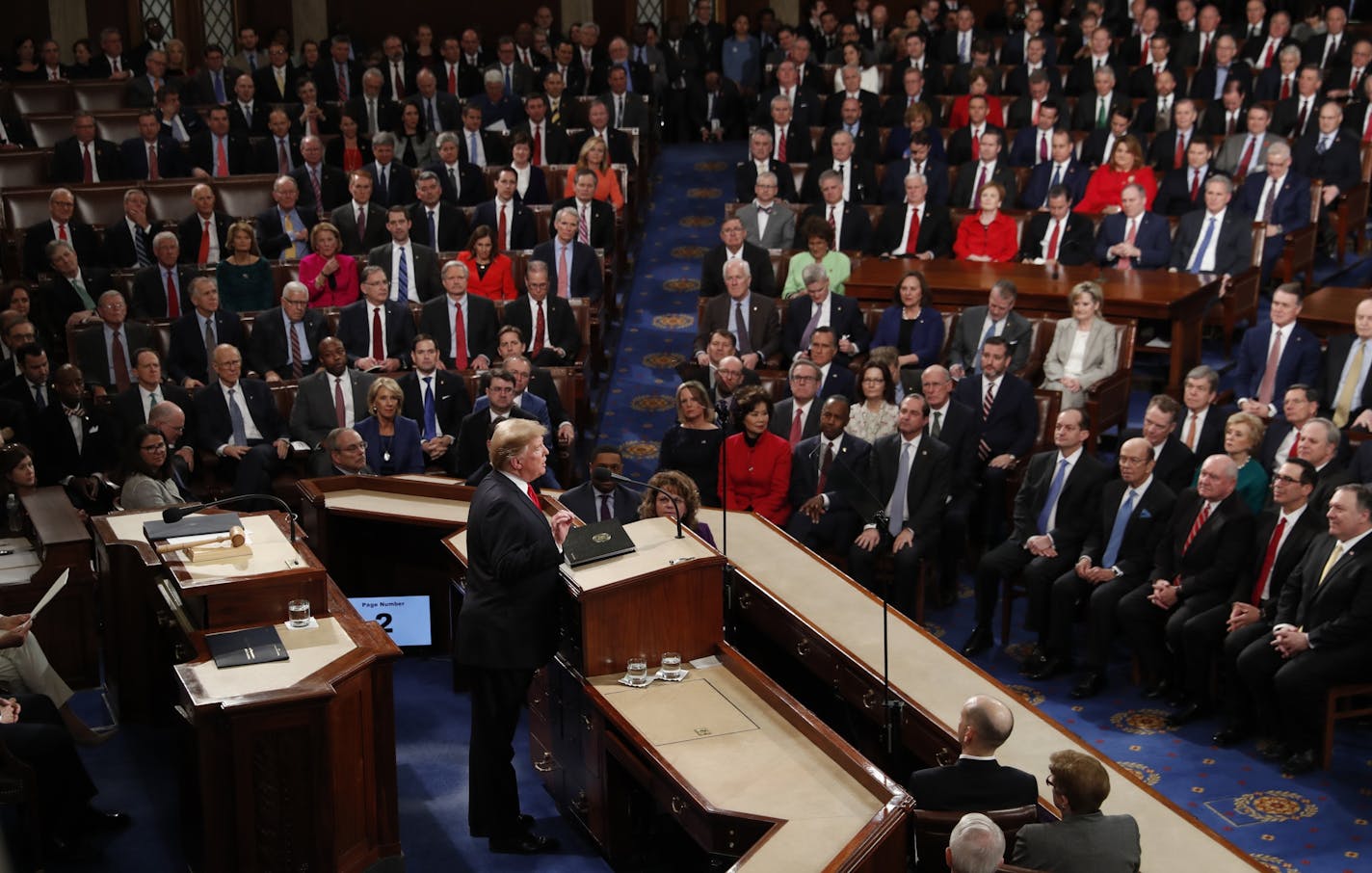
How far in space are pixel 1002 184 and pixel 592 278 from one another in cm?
262

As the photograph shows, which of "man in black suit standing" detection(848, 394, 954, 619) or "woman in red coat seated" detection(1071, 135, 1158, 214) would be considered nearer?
"man in black suit standing" detection(848, 394, 954, 619)

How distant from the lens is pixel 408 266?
31.1ft

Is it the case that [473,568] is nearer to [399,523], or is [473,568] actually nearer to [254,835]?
[254,835]

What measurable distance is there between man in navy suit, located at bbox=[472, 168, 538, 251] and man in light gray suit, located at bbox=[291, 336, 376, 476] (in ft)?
7.06

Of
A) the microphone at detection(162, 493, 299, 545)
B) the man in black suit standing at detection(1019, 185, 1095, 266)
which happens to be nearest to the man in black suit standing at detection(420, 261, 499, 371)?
the microphone at detection(162, 493, 299, 545)

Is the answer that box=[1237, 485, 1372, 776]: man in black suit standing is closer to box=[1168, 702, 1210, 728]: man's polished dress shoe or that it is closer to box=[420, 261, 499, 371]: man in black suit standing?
box=[1168, 702, 1210, 728]: man's polished dress shoe

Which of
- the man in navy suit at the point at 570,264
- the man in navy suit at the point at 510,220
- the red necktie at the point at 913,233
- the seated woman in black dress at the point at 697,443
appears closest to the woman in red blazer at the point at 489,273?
the man in navy suit at the point at 570,264

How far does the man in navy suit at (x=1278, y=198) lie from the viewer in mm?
9672

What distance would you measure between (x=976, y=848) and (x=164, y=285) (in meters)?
6.93

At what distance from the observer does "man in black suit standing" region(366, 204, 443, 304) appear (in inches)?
372

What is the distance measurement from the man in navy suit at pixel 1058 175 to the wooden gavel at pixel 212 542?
644 centimetres

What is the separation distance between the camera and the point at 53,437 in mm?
7859

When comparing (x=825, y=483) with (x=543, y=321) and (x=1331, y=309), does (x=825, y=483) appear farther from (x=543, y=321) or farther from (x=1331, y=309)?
(x=1331, y=309)

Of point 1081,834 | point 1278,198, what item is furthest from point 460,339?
point 1081,834
